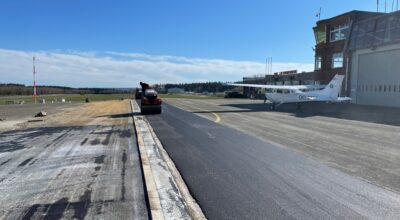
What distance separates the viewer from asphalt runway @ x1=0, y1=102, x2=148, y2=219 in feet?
19.1

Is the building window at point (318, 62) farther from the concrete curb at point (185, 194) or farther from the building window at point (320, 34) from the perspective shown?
the concrete curb at point (185, 194)

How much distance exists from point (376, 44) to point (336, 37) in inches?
Answer: 403

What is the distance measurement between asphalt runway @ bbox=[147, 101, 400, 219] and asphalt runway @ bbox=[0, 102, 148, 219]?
1.15 meters

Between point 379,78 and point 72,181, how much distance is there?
32.4m

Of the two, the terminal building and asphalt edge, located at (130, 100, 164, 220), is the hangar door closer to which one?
the terminal building

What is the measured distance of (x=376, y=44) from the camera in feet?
112

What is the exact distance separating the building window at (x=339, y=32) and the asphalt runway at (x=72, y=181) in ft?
115

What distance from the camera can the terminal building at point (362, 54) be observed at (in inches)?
1283

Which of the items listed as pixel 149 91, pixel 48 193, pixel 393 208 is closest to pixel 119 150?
pixel 48 193

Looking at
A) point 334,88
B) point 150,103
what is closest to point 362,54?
point 334,88

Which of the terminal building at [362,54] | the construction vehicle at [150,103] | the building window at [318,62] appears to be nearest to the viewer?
the construction vehicle at [150,103]

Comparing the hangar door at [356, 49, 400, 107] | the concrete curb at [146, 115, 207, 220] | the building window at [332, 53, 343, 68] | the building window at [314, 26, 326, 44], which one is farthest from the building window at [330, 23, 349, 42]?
the concrete curb at [146, 115, 207, 220]

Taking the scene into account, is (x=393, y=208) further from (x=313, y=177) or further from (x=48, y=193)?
(x=48, y=193)

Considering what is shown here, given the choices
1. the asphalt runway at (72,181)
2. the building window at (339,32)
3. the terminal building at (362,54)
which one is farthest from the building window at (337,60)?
the asphalt runway at (72,181)
